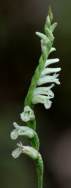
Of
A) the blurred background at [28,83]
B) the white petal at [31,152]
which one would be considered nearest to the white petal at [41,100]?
the white petal at [31,152]

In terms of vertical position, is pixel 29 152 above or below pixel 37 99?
below

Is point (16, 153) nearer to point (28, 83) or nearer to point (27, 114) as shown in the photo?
point (27, 114)

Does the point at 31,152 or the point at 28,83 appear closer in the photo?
the point at 31,152

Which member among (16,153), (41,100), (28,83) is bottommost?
(16,153)

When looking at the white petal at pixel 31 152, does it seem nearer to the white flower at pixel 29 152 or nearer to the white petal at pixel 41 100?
the white flower at pixel 29 152

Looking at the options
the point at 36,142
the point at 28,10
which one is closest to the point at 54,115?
the point at 28,10

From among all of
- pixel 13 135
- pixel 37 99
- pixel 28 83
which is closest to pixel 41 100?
pixel 37 99

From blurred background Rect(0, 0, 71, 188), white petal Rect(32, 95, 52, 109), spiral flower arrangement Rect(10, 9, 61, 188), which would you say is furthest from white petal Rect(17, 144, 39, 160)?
blurred background Rect(0, 0, 71, 188)
